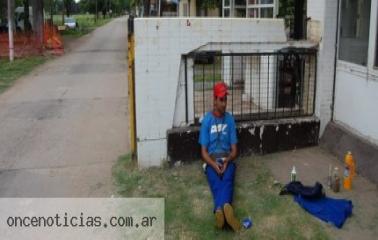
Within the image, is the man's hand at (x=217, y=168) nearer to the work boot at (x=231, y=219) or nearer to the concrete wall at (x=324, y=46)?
the work boot at (x=231, y=219)

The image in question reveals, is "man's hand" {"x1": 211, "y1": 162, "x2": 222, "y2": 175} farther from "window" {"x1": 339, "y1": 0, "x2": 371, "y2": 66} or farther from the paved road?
"window" {"x1": 339, "y1": 0, "x2": 371, "y2": 66}

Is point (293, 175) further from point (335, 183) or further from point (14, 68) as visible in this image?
point (14, 68)

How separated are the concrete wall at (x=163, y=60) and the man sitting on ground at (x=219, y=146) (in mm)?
664

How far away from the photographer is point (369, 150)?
5348mm

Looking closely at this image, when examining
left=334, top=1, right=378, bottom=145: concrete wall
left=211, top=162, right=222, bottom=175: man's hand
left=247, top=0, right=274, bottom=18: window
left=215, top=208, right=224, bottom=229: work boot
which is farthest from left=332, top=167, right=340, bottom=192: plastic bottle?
left=247, top=0, right=274, bottom=18: window

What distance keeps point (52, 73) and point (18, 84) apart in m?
2.22

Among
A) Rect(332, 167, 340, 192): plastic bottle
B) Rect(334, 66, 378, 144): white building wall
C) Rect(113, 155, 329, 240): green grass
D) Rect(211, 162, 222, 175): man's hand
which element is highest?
Rect(334, 66, 378, 144): white building wall

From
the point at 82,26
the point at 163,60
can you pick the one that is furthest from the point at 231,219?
the point at 82,26

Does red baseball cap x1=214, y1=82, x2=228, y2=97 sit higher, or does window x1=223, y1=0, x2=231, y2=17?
window x1=223, y1=0, x2=231, y2=17

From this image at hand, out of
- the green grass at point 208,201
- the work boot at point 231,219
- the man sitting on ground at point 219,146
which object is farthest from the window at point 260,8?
the work boot at point 231,219

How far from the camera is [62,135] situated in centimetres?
752

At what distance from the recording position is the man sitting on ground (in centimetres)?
487

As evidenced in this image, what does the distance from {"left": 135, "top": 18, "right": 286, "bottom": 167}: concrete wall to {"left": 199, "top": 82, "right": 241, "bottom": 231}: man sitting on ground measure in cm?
66

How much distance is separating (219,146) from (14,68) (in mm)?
12724
